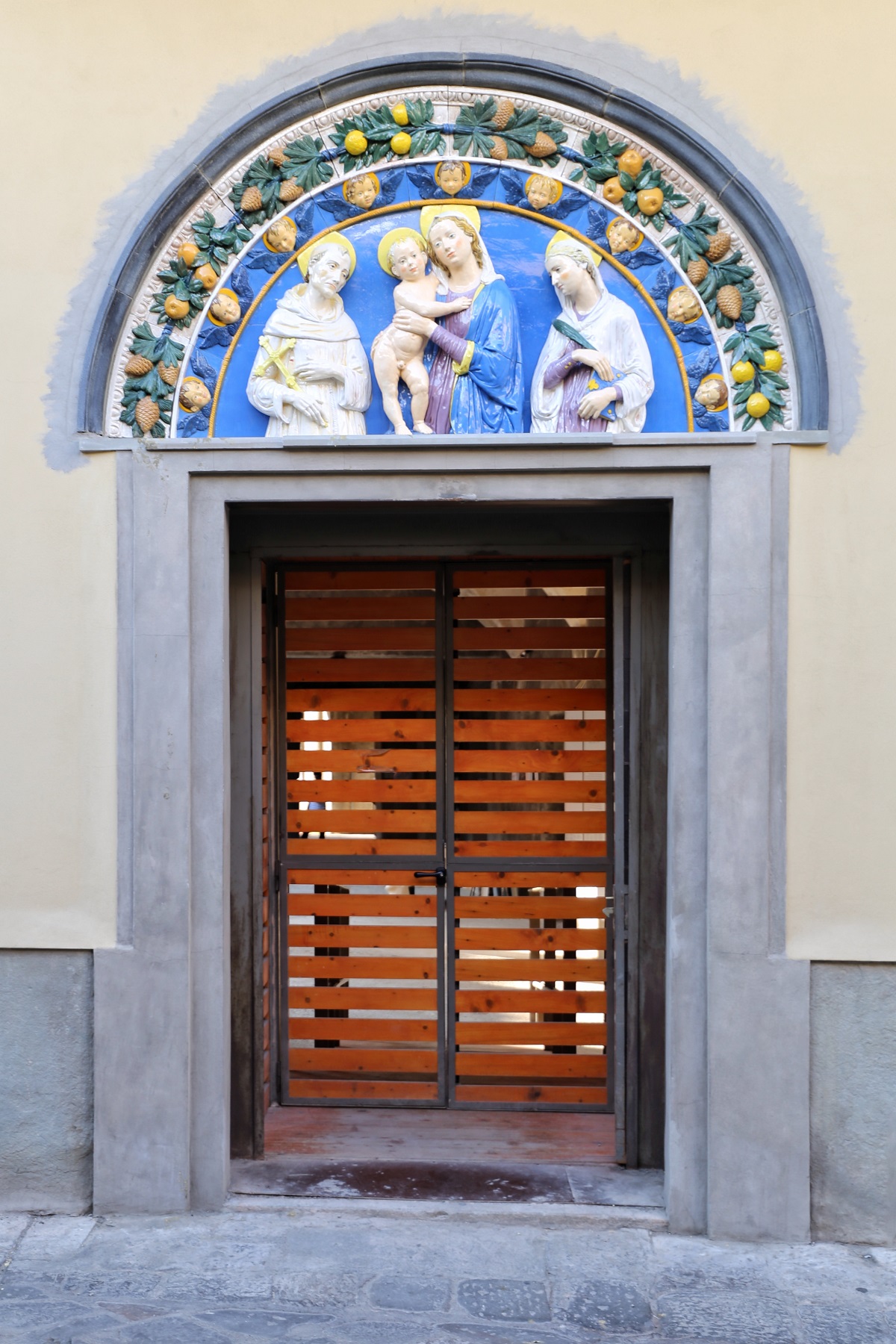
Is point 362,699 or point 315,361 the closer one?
point 315,361

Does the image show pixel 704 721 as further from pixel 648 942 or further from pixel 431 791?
pixel 431 791

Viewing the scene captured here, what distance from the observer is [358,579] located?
18.5 feet

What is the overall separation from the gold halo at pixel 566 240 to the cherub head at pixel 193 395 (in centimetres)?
148

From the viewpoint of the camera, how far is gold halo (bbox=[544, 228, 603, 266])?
4473 millimetres

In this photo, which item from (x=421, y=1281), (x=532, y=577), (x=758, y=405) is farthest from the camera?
(x=532, y=577)

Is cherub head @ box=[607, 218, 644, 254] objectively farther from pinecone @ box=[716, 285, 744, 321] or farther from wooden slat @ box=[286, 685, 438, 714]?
wooden slat @ box=[286, 685, 438, 714]

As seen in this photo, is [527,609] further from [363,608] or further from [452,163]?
[452,163]

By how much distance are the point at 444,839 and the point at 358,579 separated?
1381 mm

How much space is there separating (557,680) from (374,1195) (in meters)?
2.49

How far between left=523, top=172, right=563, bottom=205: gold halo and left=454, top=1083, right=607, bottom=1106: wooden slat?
4.11 meters

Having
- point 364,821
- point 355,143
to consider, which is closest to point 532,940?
point 364,821

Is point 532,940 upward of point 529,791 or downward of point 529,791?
downward

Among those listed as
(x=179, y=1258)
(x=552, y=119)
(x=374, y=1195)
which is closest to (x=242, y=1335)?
(x=179, y=1258)

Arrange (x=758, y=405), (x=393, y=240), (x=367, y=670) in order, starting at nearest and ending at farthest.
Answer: (x=758, y=405) < (x=393, y=240) < (x=367, y=670)
